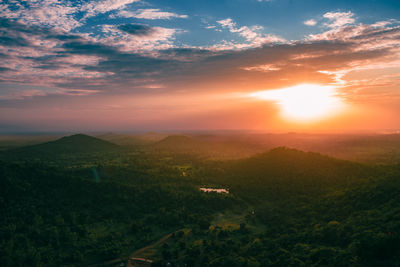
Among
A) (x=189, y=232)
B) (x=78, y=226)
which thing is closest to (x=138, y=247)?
(x=189, y=232)

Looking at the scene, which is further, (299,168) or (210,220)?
(299,168)

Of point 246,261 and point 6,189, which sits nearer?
point 246,261

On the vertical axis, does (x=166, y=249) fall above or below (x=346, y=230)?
below

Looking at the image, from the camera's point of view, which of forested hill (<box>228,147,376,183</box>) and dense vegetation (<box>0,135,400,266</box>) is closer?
dense vegetation (<box>0,135,400,266</box>)

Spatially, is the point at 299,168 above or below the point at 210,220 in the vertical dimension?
above

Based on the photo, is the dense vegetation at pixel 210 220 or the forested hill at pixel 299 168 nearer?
the dense vegetation at pixel 210 220

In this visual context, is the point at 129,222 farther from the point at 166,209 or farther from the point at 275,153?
the point at 275,153

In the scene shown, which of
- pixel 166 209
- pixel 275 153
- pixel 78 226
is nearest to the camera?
pixel 78 226

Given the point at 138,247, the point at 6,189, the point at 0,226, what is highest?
the point at 6,189
